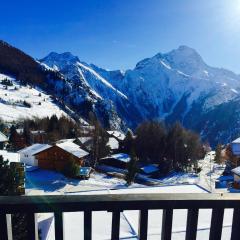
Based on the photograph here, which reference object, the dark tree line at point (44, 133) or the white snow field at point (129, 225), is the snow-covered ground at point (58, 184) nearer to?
the dark tree line at point (44, 133)

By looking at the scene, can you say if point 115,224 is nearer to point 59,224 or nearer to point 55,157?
point 59,224

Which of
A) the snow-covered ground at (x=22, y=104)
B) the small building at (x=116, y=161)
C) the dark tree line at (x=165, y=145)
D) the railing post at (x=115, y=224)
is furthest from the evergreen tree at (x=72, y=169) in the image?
the snow-covered ground at (x=22, y=104)

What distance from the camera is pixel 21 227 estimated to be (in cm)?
615

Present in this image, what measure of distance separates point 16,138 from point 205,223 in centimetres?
5161

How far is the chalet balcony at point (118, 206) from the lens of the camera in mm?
2398

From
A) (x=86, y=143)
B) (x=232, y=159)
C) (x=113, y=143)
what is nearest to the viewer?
(x=232, y=159)

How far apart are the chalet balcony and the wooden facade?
37951mm

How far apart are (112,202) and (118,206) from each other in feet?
0.20

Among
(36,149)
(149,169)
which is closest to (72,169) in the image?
(36,149)

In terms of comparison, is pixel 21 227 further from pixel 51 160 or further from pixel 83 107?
pixel 83 107

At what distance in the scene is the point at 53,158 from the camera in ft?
132

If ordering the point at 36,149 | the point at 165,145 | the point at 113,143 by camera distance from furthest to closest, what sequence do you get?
the point at 113,143
the point at 165,145
the point at 36,149

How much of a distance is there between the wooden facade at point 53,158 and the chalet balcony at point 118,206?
1494 inches

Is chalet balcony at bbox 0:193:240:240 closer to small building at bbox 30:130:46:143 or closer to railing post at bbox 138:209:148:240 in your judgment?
railing post at bbox 138:209:148:240
